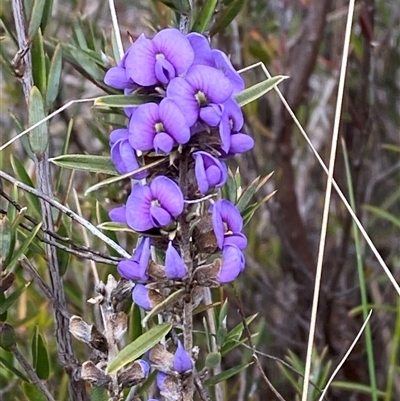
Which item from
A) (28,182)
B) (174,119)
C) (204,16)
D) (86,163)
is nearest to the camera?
(174,119)

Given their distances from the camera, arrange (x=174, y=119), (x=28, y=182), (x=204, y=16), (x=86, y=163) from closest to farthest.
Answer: (x=174, y=119) < (x=86, y=163) < (x=204, y=16) < (x=28, y=182)

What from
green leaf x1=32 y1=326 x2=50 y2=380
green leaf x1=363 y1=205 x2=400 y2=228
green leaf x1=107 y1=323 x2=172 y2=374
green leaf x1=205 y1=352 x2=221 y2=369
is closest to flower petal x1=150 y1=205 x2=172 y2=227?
green leaf x1=107 y1=323 x2=172 y2=374

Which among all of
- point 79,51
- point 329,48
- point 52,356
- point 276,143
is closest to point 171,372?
point 79,51

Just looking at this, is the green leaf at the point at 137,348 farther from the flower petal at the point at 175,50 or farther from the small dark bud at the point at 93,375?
the flower petal at the point at 175,50

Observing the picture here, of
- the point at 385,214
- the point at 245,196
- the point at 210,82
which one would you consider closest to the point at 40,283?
the point at 245,196

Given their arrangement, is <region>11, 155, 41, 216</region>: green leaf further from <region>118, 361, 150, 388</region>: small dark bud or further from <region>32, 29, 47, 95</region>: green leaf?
<region>118, 361, 150, 388</region>: small dark bud

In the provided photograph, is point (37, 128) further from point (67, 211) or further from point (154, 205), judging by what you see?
point (154, 205)

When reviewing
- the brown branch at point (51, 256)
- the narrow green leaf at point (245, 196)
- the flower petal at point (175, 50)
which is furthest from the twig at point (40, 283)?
the flower petal at point (175, 50)
